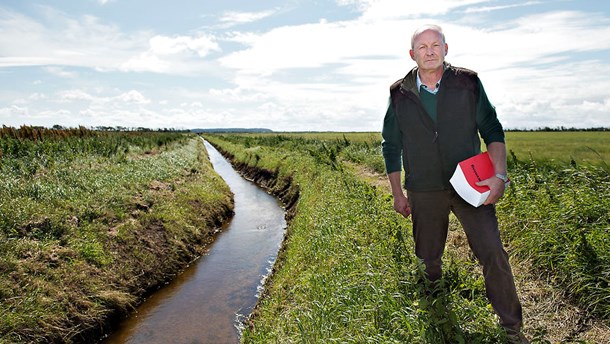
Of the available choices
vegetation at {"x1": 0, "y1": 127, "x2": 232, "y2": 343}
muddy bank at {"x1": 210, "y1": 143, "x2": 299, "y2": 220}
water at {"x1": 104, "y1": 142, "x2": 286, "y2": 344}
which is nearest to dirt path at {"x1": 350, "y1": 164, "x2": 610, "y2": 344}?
water at {"x1": 104, "y1": 142, "x2": 286, "y2": 344}

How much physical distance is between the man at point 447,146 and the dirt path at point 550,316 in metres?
0.73

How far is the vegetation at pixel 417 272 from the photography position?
3.89m

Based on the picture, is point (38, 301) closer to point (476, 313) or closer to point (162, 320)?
point (162, 320)

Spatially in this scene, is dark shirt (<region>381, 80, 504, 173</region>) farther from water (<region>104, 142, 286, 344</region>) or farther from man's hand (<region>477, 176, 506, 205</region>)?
water (<region>104, 142, 286, 344</region>)

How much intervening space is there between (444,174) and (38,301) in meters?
6.71

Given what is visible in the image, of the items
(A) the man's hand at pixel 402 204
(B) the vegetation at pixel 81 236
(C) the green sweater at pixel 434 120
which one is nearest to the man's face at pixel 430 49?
(C) the green sweater at pixel 434 120

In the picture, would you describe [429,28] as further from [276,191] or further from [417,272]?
[276,191]

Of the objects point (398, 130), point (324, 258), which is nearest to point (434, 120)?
point (398, 130)

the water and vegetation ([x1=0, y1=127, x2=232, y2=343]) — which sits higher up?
vegetation ([x1=0, y1=127, x2=232, y2=343])

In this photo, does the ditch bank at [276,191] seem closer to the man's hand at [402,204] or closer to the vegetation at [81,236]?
the vegetation at [81,236]

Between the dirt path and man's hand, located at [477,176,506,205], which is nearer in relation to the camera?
man's hand, located at [477,176,506,205]

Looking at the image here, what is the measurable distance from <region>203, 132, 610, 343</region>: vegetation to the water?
0.77 meters

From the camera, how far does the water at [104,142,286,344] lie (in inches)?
295

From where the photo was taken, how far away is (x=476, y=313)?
392cm
